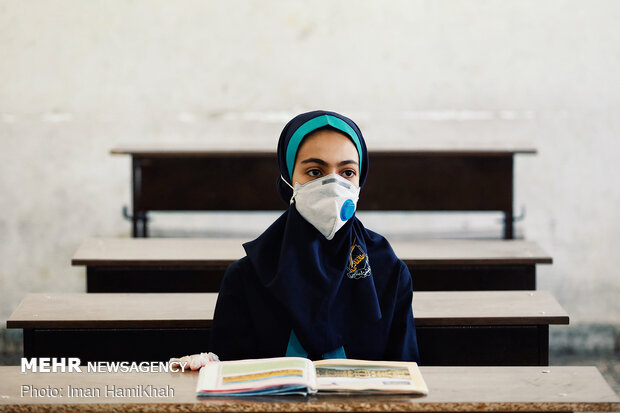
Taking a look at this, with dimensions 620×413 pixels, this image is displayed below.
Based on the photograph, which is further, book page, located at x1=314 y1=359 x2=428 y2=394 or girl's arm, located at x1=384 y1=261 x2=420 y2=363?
girl's arm, located at x1=384 y1=261 x2=420 y2=363

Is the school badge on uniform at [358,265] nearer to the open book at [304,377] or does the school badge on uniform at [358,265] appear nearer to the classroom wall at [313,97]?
the open book at [304,377]

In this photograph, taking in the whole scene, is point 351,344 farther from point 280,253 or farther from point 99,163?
point 99,163

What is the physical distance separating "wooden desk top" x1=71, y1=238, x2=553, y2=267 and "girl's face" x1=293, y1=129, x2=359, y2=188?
1.00 metres

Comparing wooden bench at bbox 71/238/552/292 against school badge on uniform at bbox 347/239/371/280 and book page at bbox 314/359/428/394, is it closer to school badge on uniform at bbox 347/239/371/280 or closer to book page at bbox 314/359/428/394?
school badge on uniform at bbox 347/239/371/280

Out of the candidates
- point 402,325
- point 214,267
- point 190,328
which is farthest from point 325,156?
point 214,267

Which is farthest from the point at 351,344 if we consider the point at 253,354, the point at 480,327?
the point at 480,327

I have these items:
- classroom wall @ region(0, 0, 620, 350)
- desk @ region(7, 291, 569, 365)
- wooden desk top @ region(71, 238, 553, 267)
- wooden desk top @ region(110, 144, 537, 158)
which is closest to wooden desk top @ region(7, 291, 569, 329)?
desk @ region(7, 291, 569, 365)

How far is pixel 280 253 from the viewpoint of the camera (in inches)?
65.1

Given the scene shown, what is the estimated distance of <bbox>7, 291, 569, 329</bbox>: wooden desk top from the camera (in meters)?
2.08

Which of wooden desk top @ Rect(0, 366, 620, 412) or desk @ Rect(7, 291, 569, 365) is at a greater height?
wooden desk top @ Rect(0, 366, 620, 412)

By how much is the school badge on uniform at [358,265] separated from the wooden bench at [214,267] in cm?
101

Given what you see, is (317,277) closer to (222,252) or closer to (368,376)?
(368,376)

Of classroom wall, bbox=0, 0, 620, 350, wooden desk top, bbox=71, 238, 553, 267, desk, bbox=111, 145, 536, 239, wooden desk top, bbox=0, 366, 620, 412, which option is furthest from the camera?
classroom wall, bbox=0, 0, 620, 350

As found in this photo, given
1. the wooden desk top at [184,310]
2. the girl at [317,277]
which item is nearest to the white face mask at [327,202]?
the girl at [317,277]
